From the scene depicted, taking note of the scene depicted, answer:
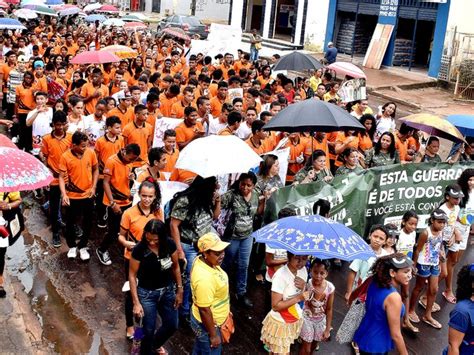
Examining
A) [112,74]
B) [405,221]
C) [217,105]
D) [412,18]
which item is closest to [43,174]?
[405,221]

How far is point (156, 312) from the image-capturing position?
16.9ft

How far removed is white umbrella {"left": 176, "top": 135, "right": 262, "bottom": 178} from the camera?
18.5 ft

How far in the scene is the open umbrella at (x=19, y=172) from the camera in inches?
183

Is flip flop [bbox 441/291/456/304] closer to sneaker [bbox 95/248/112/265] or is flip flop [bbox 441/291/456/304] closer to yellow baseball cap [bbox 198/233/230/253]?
yellow baseball cap [bbox 198/233/230/253]

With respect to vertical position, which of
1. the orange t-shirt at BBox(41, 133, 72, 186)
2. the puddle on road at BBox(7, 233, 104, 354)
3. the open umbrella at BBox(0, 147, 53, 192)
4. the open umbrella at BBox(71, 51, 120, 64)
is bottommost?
the puddle on road at BBox(7, 233, 104, 354)

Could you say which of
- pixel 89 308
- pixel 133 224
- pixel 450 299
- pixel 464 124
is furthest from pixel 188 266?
pixel 464 124

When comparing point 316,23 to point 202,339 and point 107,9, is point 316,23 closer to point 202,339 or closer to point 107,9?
point 107,9

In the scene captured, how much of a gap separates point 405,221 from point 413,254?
0.43m

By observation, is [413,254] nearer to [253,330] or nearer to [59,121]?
[253,330]

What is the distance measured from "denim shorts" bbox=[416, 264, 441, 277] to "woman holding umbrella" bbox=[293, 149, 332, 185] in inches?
63.2

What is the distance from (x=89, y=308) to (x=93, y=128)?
3320 millimetres

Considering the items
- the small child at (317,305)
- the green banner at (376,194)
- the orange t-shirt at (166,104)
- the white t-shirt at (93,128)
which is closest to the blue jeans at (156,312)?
the small child at (317,305)

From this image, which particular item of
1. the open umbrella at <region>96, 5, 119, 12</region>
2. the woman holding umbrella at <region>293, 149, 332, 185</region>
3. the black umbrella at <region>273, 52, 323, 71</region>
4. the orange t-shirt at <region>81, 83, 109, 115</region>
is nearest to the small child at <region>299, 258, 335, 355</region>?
the woman holding umbrella at <region>293, 149, 332, 185</region>

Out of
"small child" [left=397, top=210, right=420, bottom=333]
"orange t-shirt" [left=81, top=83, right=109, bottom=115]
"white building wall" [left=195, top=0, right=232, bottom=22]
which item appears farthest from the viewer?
"white building wall" [left=195, top=0, right=232, bottom=22]
